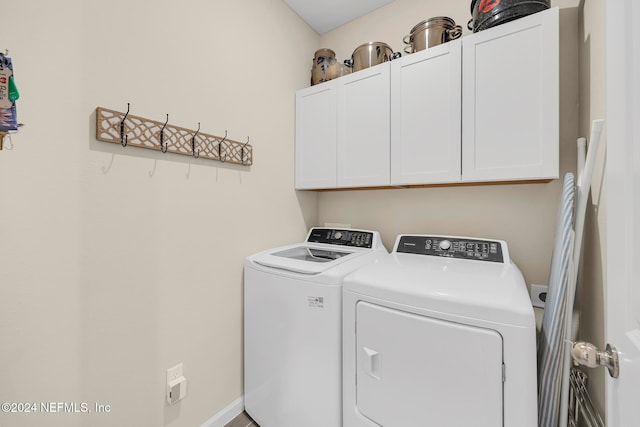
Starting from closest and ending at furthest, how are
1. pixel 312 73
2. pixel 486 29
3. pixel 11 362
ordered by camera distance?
pixel 11 362
pixel 486 29
pixel 312 73

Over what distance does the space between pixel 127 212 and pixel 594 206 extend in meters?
2.15

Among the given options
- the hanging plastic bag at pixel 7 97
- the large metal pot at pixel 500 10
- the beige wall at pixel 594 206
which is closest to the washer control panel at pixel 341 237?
the beige wall at pixel 594 206

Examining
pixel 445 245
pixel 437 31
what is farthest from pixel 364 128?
pixel 445 245

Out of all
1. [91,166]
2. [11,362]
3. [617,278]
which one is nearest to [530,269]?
[617,278]

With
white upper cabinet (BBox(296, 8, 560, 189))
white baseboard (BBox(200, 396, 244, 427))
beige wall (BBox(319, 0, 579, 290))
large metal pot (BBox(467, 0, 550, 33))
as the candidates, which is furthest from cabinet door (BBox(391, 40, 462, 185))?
white baseboard (BBox(200, 396, 244, 427))

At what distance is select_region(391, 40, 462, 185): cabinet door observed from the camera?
147cm

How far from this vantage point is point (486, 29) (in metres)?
1.39

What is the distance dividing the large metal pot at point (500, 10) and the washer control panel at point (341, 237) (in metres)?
1.38

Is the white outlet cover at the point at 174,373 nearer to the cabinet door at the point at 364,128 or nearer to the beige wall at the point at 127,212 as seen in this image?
the beige wall at the point at 127,212

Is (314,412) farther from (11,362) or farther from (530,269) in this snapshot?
(530,269)

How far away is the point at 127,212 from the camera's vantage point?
1186mm

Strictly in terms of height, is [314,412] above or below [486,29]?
below

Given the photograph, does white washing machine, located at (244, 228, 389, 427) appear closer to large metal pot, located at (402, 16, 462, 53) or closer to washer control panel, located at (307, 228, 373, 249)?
washer control panel, located at (307, 228, 373, 249)

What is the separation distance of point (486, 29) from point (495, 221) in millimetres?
1087
